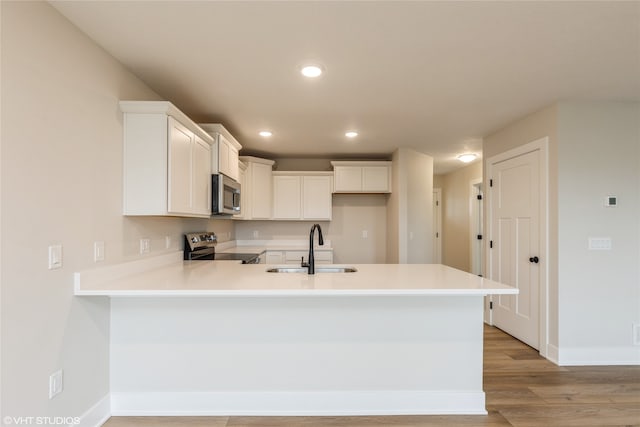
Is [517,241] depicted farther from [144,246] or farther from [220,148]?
[144,246]

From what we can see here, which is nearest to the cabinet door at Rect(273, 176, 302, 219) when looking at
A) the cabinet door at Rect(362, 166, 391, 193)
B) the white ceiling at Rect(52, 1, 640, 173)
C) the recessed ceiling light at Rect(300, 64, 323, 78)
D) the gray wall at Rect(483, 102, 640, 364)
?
the cabinet door at Rect(362, 166, 391, 193)

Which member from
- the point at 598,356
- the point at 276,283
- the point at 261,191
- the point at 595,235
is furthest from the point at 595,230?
the point at 261,191

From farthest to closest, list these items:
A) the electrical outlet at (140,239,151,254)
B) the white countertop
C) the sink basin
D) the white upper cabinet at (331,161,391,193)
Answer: the white upper cabinet at (331,161,391,193) < the sink basin < the electrical outlet at (140,239,151,254) < the white countertop

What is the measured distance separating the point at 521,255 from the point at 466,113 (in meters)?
1.59

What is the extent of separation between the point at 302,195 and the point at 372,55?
3267mm

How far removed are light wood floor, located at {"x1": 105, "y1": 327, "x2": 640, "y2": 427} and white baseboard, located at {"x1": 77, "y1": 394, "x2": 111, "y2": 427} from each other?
0.05 metres

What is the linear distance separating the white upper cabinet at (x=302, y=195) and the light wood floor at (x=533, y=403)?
3.04 m

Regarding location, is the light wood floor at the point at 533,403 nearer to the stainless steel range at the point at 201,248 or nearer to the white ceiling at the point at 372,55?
the stainless steel range at the point at 201,248

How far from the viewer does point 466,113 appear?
3258mm

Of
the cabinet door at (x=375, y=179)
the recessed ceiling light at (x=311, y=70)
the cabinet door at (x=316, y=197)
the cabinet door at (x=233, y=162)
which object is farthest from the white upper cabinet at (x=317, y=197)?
the recessed ceiling light at (x=311, y=70)

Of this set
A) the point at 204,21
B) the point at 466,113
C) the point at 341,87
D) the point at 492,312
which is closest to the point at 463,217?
the point at 492,312

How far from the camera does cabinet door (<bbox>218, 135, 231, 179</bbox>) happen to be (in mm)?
3248

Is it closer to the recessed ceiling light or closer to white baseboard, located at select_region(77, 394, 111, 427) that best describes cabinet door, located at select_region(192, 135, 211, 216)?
the recessed ceiling light

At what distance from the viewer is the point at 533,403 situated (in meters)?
2.30
